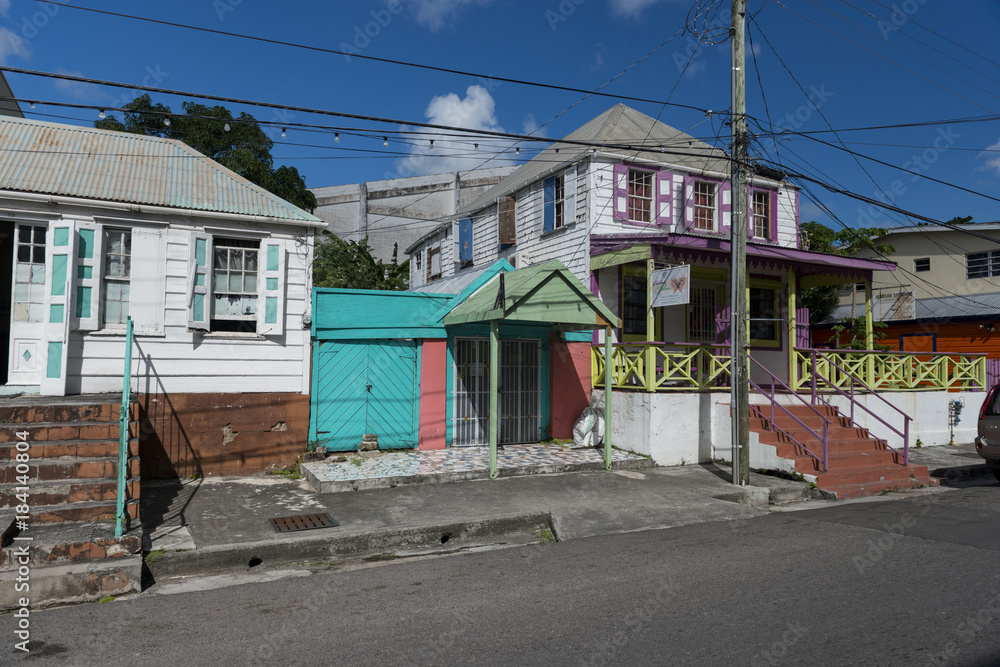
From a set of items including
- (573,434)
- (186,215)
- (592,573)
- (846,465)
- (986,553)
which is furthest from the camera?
(573,434)

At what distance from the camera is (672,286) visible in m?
12.1

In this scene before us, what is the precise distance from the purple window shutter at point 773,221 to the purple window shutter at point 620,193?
498 cm

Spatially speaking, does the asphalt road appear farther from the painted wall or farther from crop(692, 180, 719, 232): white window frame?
the painted wall

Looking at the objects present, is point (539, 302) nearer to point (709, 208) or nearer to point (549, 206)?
point (549, 206)

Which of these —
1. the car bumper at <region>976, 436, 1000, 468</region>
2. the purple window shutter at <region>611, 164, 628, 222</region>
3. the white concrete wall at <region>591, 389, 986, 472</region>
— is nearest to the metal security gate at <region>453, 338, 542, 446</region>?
the white concrete wall at <region>591, 389, 986, 472</region>

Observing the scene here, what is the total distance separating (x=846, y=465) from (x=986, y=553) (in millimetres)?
4540

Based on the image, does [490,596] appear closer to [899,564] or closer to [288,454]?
[899,564]

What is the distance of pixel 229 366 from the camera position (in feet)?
34.6

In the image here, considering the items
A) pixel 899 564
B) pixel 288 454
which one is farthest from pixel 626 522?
pixel 288 454

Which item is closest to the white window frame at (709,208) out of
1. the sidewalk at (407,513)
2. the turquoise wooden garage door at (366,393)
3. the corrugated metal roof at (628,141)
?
the corrugated metal roof at (628,141)

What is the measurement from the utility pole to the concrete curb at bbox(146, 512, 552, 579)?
12.7 ft

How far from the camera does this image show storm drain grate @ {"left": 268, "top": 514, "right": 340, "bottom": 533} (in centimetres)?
747

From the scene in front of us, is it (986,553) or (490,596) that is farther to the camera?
(986,553)

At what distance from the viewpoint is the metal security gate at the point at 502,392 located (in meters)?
12.6
